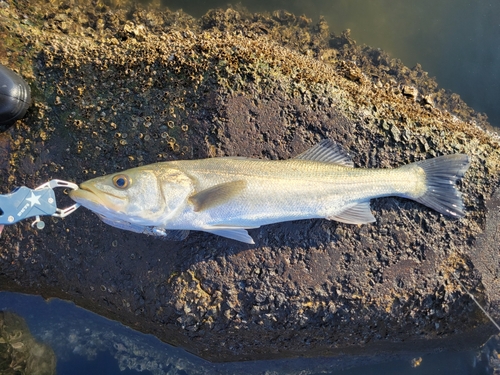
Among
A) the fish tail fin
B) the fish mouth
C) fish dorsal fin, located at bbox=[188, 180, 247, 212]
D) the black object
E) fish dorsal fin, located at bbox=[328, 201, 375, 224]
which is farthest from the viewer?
the fish tail fin

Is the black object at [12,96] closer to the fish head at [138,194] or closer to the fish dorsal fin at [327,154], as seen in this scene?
the fish head at [138,194]

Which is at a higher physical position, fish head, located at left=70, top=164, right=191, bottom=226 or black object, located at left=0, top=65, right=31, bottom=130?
black object, located at left=0, top=65, right=31, bottom=130

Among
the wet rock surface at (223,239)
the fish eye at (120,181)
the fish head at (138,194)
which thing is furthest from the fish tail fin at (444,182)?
the fish eye at (120,181)

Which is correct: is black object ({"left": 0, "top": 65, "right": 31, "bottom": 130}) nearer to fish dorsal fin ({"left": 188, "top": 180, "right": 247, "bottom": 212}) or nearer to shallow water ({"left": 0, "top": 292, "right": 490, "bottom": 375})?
fish dorsal fin ({"left": 188, "top": 180, "right": 247, "bottom": 212})

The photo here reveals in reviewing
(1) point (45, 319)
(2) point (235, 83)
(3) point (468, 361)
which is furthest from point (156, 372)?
(3) point (468, 361)

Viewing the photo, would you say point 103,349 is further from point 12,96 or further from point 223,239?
point 12,96

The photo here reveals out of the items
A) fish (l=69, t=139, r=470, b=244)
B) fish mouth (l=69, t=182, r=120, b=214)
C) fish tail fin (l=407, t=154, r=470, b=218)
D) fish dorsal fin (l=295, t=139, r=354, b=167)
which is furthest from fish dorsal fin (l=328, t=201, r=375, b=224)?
fish mouth (l=69, t=182, r=120, b=214)

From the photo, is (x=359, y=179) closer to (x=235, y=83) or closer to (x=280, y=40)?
(x=235, y=83)
